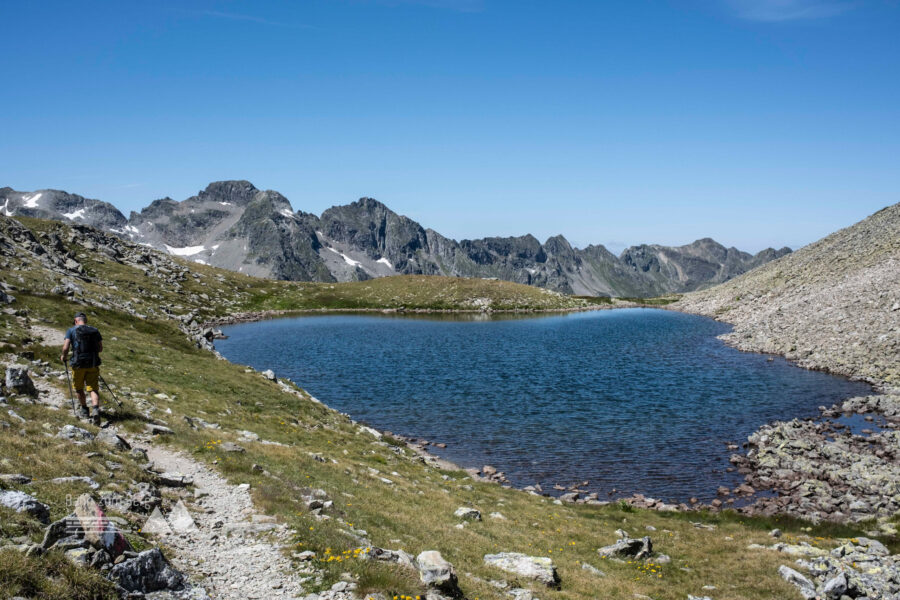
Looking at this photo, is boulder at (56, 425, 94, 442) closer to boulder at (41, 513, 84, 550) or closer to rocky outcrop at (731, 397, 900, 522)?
boulder at (41, 513, 84, 550)

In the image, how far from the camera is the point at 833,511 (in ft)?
95.7

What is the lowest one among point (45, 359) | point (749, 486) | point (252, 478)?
point (749, 486)

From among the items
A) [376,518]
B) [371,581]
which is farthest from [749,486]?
[371,581]

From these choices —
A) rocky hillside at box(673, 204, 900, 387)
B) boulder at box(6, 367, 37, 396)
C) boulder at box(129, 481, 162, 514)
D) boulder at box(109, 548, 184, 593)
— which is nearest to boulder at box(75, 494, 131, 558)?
boulder at box(109, 548, 184, 593)

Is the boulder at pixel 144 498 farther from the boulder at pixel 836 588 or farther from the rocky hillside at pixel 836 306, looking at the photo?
the rocky hillside at pixel 836 306

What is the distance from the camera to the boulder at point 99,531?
1061cm

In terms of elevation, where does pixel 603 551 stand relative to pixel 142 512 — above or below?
below

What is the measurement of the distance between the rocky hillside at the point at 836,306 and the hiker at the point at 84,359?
70.2 metres

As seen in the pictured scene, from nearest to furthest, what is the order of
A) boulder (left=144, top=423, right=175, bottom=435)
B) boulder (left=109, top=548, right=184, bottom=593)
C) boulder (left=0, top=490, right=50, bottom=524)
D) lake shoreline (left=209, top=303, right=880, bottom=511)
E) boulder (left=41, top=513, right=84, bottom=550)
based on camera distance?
boulder (left=41, top=513, right=84, bottom=550), boulder (left=109, top=548, right=184, bottom=593), boulder (left=0, top=490, right=50, bottom=524), boulder (left=144, top=423, right=175, bottom=435), lake shoreline (left=209, top=303, right=880, bottom=511)

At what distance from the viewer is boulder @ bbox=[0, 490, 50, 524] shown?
1110cm

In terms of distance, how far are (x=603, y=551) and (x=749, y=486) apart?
703 inches

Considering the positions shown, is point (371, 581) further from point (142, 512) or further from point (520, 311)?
point (520, 311)

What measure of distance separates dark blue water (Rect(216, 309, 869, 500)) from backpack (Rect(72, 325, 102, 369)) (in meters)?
25.8

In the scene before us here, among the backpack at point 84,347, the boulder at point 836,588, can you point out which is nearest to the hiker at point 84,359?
the backpack at point 84,347
